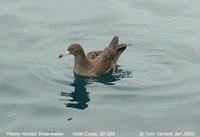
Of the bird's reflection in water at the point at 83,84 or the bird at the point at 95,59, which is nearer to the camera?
the bird's reflection in water at the point at 83,84

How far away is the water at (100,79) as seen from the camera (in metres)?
12.4

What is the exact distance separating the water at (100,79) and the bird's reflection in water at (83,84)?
23 millimetres

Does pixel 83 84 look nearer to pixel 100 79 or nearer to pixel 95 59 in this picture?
pixel 100 79

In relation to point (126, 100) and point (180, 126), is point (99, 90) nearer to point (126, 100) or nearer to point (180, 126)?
point (126, 100)

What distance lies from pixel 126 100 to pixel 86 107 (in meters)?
0.90

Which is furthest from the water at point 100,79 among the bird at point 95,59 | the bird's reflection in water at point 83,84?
the bird at point 95,59

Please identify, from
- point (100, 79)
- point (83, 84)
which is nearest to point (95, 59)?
point (100, 79)

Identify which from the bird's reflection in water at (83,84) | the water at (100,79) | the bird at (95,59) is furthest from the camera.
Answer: the bird at (95,59)

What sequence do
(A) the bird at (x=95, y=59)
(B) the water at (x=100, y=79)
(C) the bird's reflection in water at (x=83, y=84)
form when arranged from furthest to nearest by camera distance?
(A) the bird at (x=95, y=59)
(C) the bird's reflection in water at (x=83, y=84)
(B) the water at (x=100, y=79)

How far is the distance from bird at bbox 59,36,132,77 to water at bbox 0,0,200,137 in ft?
0.91

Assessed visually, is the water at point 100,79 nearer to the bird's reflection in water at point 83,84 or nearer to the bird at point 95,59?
the bird's reflection in water at point 83,84

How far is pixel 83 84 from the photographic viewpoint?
14398mm

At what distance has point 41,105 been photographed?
13.0 m

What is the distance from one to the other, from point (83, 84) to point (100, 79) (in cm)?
63
